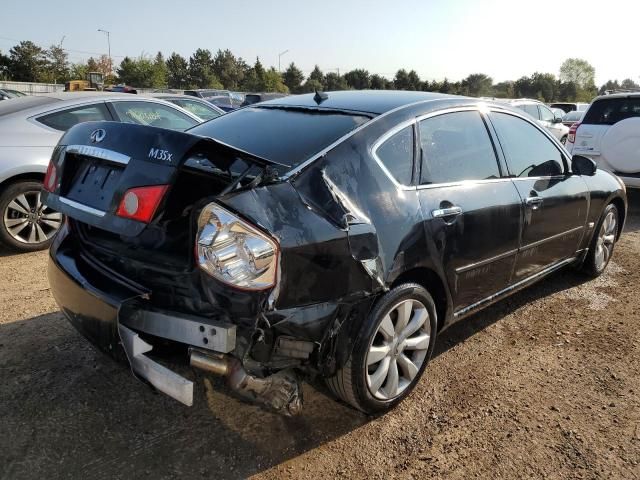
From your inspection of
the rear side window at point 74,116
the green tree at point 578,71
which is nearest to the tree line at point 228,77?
the green tree at point 578,71

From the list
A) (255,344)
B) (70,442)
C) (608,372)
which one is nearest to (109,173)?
(255,344)

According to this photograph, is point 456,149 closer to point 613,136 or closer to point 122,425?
point 122,425

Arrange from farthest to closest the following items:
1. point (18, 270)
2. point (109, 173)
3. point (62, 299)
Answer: point (18, 270), point (62, 299), point (109, 173)

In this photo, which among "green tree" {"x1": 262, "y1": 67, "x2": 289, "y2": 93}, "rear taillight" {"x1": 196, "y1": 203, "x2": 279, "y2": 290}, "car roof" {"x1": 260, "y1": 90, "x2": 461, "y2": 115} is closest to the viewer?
"rear taillight" {"x1": 196, "y1": 203, "x2": 279, "y2": 290}

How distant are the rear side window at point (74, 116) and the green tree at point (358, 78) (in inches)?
2597

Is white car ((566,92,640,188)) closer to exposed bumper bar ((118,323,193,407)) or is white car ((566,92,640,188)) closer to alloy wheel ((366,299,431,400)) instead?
alloy wheel ((366,299,431,400))

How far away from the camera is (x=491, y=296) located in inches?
134

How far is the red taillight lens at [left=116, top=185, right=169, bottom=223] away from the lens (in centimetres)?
212

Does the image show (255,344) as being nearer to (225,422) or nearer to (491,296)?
(225,422)

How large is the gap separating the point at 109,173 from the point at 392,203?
1.34m

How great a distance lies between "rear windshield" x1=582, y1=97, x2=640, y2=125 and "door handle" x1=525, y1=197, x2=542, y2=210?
5.74 metres

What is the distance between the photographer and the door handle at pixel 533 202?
348 cm

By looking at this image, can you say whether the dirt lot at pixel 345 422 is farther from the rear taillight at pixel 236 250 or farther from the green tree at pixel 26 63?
the green tree at pixel 26 63

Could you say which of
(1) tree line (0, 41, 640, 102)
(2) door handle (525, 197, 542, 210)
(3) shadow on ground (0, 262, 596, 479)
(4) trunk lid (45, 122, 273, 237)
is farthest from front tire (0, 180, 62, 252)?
(1) tree line (0, 41, 640, 102)
